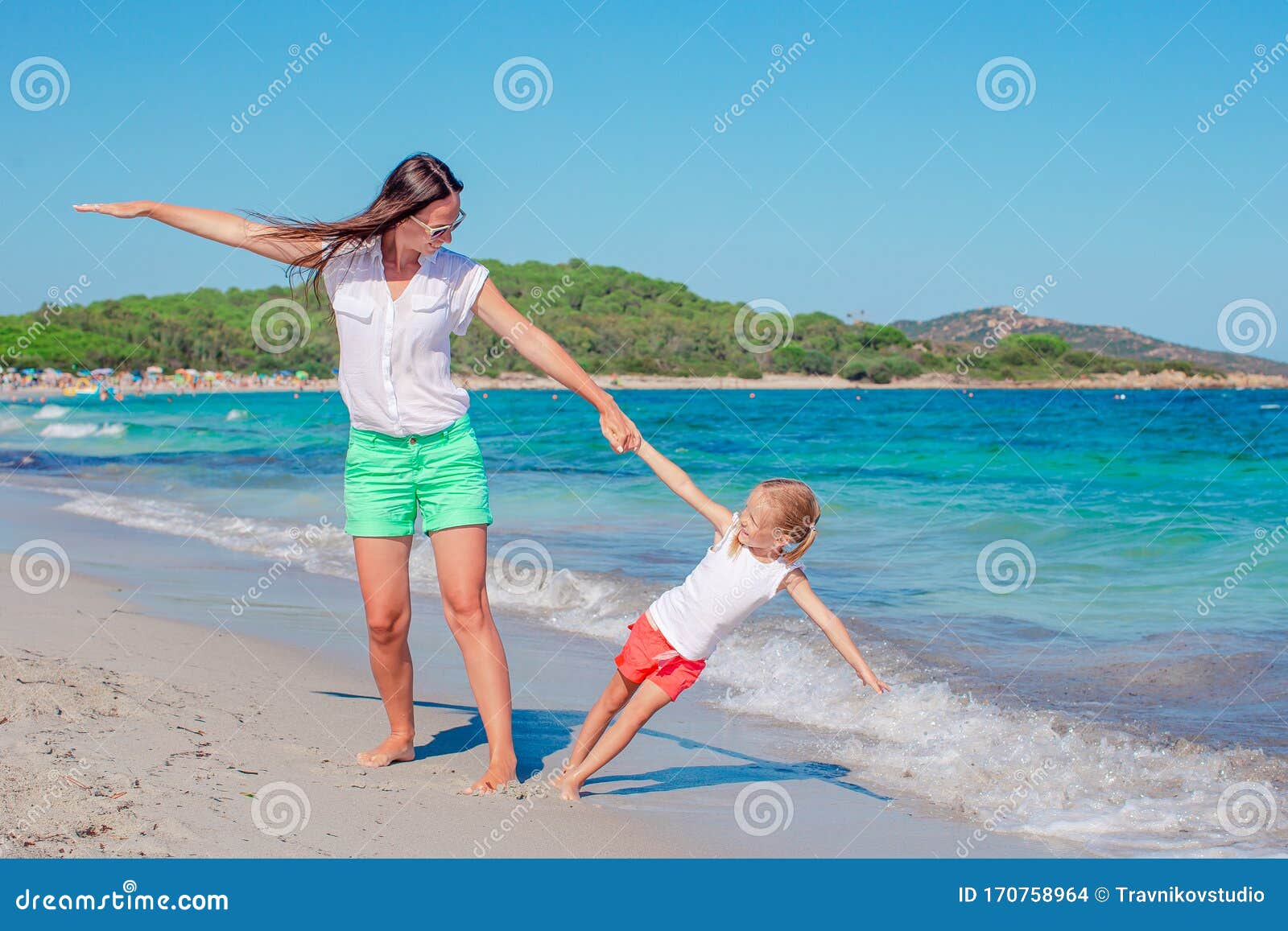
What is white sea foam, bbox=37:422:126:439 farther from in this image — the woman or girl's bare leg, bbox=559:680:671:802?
girl's bare leg, bbox=559:680:671:802

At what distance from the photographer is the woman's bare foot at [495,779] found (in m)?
3.54

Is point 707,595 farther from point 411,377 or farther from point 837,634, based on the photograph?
point 411,377

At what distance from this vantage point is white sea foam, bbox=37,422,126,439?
29.9 meters

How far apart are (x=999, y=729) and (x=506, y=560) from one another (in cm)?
511

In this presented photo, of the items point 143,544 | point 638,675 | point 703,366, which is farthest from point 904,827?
point 703,366

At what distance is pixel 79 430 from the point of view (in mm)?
31438

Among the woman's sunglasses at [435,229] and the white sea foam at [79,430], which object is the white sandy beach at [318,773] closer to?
the woman's sunglasses at [435,229]

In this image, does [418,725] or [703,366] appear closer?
[418,725]

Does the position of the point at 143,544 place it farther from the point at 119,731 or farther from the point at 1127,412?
the point at 1127,412

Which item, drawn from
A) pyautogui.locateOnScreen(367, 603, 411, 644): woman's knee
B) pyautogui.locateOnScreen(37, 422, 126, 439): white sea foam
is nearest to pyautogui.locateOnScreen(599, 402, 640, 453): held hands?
pyautogui.locateOnScreen(367, 603, 411, 644): woman's knee

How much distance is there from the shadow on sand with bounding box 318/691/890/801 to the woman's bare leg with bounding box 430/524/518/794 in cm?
29

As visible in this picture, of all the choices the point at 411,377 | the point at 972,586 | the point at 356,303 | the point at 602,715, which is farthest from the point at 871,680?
the point at 972,586

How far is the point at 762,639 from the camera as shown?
20.4ft

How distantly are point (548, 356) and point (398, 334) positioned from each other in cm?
49
